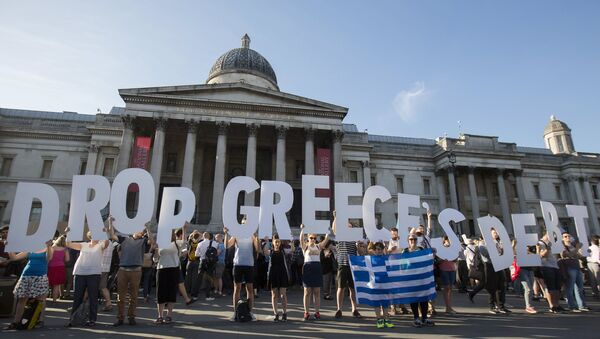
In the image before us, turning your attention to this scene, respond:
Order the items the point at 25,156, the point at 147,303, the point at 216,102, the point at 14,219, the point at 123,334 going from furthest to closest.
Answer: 1. the point at 25,156
2. the point at 216,102
3. the point at 147,303
4. the point at 14,219
5. the point at 123,334

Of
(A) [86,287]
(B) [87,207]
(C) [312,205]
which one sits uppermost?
(C) [312,205]

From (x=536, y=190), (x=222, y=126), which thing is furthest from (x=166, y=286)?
(x=536, y=190)

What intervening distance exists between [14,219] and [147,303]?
13.8 ft

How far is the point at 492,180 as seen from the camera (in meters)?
34.8

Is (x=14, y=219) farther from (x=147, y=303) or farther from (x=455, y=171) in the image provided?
(x=455, y=171)

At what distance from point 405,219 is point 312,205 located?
2269 mm

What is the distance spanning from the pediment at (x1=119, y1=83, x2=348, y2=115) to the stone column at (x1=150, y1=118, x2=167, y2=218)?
2.08 meters

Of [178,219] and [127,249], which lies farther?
[178,219]

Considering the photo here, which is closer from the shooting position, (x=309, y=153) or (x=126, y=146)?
(x=126, y=146)

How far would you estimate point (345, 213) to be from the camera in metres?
8.00

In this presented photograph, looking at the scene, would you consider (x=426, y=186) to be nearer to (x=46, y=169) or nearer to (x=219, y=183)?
(x=219, y=183)

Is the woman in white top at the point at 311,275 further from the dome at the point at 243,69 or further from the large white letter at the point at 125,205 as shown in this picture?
the dome at the point at 243,69

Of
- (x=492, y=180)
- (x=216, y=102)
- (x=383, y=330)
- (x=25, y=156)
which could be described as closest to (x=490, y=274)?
(x=383, y=330)

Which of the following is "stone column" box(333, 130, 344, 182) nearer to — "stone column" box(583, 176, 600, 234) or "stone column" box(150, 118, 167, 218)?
"stone column" box(150, 118, 167, 218)
